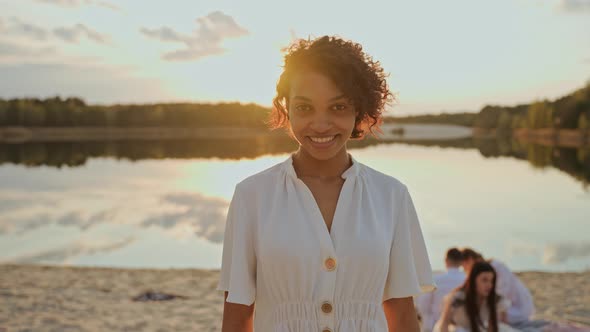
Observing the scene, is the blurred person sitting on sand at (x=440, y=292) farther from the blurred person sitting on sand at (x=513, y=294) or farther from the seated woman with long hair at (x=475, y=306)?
the seated woman with long hair at (x=475, y=306)

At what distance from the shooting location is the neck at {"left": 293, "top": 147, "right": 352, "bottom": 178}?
218cm

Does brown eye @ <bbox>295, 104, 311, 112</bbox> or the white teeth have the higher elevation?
brown eye @ <bbox>295, 104, 311, 112</bbox>

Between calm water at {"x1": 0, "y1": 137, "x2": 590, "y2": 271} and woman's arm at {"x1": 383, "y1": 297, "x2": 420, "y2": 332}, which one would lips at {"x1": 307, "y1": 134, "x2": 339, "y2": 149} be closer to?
woman's arm at {"x1": 383, "y1": 297, "x2": 420, "y2": 332}

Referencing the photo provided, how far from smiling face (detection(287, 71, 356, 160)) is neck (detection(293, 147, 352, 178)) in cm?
5

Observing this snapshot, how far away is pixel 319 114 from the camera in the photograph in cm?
205

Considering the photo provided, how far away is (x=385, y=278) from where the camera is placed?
6.88ft

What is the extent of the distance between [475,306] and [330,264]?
12.4 feet

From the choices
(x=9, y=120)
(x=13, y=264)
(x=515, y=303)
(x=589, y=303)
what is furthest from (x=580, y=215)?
(x=9, y=120)

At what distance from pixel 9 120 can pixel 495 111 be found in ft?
286

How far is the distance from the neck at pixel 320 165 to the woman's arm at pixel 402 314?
475 mm

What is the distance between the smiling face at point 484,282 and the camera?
17.3 ft

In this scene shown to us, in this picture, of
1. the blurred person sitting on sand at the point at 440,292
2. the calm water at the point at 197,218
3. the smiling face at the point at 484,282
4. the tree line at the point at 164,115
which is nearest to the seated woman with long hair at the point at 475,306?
the smiling face at the point at 484,282

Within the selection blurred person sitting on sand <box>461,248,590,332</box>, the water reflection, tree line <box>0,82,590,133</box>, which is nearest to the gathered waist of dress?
blurred person sitting on sand <box>461,248,590,332</box>

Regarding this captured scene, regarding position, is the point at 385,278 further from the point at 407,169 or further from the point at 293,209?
the point at 407,169
